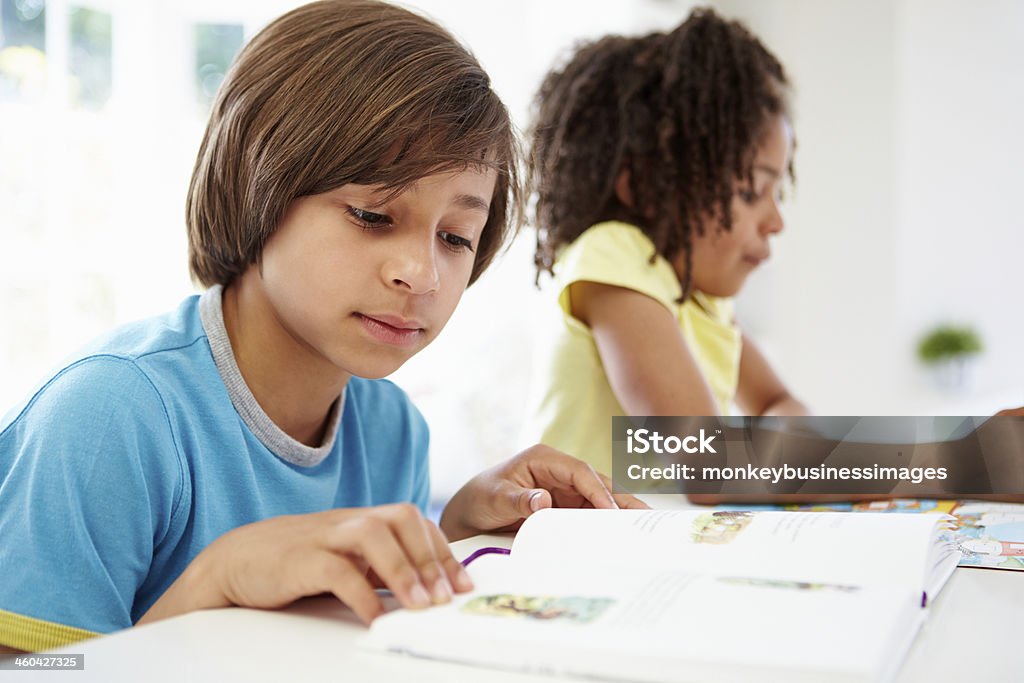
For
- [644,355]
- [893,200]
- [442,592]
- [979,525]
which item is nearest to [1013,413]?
[979,525]

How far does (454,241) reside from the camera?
2.72 feet

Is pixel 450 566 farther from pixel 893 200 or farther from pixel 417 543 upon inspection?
pixel 893 200

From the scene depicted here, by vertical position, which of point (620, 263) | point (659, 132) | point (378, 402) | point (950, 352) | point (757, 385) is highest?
point (659, 132)

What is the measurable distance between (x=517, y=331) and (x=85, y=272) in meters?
1.09

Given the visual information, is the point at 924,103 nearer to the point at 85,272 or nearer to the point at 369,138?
the point at 85,272

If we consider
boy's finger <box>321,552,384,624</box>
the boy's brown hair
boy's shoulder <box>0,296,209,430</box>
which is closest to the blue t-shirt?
boy's shoulder <box>0,296,209,430</box>

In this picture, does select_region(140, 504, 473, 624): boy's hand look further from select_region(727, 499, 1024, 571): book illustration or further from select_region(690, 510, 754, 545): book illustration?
select_region(727, 499, 1024, 571): book illustration

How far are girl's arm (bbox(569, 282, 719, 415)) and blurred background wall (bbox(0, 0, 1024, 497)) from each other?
1.60 feet

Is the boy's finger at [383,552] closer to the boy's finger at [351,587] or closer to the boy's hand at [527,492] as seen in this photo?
the boy's finger at [351,587]

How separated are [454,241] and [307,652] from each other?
0.43 meters

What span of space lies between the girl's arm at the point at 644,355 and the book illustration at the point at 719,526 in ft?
1.64

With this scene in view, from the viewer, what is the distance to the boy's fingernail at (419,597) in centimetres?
49

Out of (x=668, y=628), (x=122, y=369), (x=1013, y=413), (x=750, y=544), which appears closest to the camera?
(x=668, y=628)

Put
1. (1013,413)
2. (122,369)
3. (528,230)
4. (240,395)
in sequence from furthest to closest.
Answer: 1. (528,230)
2. (1013,413)
3. (240,395)
4. (122,369)
